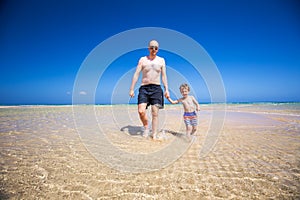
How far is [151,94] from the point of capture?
454cm

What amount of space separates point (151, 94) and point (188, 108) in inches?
47.4

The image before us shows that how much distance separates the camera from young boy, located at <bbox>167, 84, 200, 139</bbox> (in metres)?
4.67

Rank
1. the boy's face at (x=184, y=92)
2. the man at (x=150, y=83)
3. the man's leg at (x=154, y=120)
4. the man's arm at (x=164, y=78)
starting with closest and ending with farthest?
the man's leg at (x=154, y=120), the man at (x=150, y=83), the man's arm at (x=164, y=78), the boy's face at (x=184, y=92)

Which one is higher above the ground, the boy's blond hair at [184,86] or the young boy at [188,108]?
the boy's blond hair at [184,86]

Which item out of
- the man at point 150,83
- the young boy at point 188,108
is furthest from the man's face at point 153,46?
the young boy at point 188,108

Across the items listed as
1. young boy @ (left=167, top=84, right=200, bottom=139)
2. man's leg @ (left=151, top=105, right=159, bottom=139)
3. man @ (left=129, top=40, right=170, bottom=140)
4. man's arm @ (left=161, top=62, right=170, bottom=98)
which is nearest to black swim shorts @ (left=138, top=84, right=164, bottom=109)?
man @ (left=129, top=40, right=170, bottom=140)

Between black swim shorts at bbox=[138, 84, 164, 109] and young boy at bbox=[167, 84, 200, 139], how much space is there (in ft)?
1.50

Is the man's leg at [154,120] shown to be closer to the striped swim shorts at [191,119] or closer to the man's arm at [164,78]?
the man's arm at [164,78]

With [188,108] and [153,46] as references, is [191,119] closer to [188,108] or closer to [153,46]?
[188,108]

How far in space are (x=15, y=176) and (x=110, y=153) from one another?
1352 millimetres

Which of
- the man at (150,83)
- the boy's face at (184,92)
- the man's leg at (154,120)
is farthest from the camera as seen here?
the boy's face at (184,92)

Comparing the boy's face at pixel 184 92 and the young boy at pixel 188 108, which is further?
the boy's face at pixel 184 92

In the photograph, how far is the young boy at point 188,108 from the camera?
4.67 meters

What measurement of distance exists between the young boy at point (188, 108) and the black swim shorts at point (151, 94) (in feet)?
1.50
